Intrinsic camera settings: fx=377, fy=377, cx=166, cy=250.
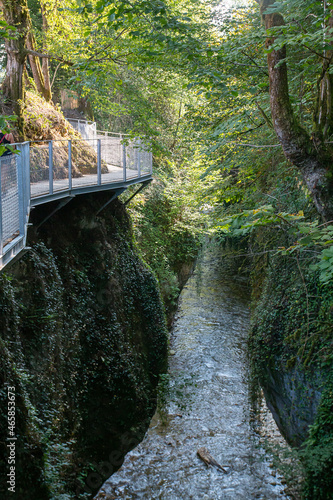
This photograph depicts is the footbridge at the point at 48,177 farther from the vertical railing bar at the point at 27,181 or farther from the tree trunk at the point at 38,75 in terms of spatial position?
the tree trunk at the point at 38,75

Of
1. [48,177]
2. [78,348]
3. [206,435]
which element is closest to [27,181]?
[48,177]

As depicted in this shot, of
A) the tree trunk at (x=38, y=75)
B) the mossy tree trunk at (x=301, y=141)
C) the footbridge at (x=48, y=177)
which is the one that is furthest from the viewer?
the tree trunk at (x=38, y=75)

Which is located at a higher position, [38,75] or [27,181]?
[38,75]

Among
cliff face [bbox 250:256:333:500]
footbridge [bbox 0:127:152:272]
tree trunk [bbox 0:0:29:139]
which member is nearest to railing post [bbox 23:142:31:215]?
footbridge [bbox 0:127:152:272]

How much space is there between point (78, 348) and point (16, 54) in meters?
7.13

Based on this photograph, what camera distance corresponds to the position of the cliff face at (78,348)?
570cm

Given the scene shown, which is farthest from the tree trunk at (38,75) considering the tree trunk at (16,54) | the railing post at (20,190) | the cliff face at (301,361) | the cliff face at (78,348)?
the cliff face at (301,361)

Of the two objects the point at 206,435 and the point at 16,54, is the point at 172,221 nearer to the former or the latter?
the point at 16,54

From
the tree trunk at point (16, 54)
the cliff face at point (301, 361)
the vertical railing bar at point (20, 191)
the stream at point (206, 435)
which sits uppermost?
the tree trunk at point (16, 54)

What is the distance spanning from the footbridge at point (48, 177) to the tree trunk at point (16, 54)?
1345mm

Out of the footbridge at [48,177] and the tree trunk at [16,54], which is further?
the tree trunk at [16,54]

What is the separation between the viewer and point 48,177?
25.6 feet

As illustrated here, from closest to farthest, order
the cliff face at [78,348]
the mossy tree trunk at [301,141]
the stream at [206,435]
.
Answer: the cliff face at [78,348] < the mossy tree trunk at [301,141] < the stream at [206,435]

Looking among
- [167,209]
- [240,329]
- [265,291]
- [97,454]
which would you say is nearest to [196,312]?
[240,329]
